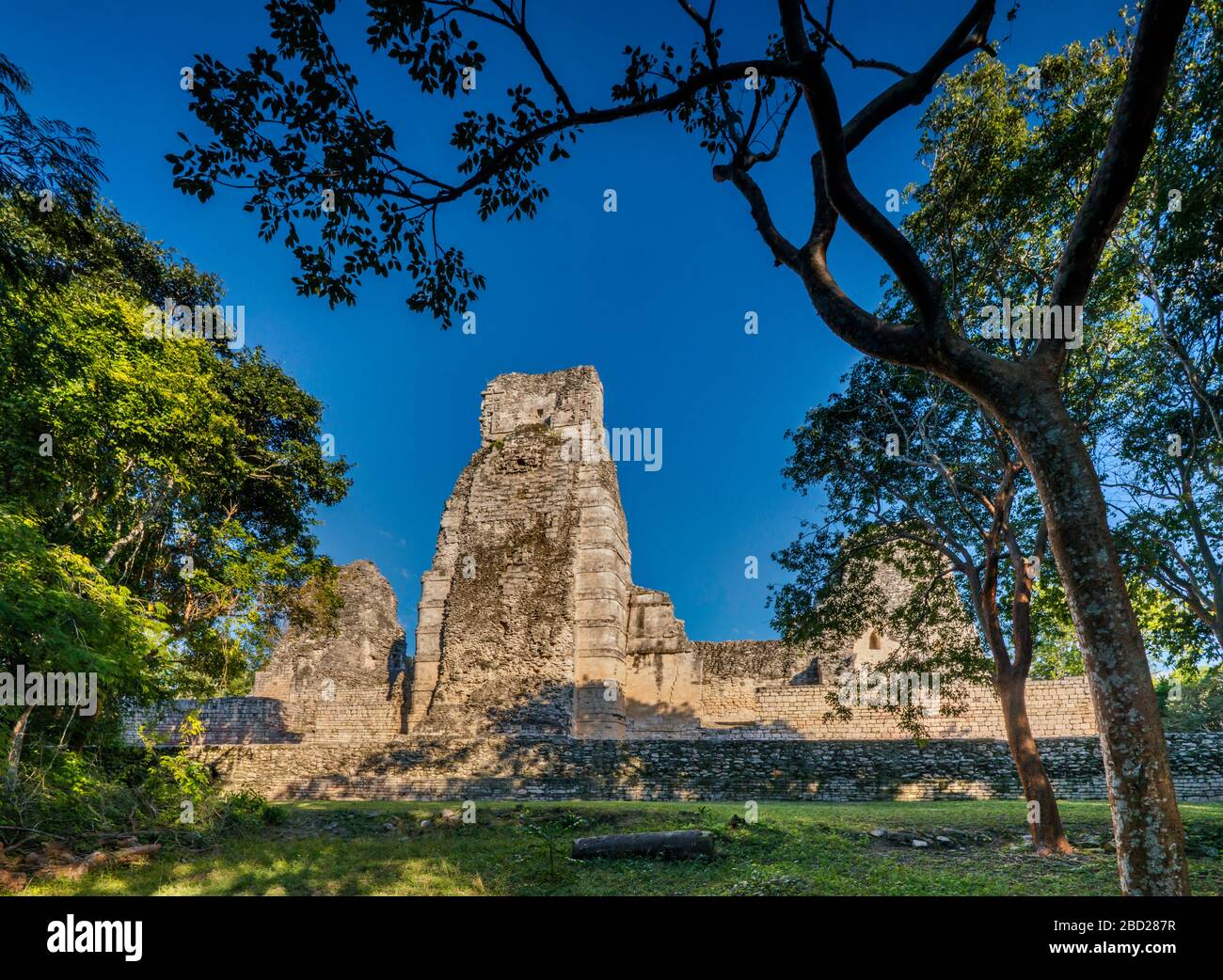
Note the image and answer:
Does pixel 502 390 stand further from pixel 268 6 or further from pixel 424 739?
pixel 268 6

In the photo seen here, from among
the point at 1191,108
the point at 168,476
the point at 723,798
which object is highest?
the point at 1191,108

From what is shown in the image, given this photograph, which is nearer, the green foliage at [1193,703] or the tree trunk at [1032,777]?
the tree trunk at [1032,777]

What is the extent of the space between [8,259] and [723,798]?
478 inches

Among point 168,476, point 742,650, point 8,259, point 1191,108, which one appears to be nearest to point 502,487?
point 168,476

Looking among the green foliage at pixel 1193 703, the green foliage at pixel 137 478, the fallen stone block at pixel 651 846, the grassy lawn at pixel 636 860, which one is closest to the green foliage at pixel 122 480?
the green foliage at pixel 137 478

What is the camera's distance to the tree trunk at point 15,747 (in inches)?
282

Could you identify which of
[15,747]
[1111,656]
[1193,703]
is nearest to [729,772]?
[1111,656]

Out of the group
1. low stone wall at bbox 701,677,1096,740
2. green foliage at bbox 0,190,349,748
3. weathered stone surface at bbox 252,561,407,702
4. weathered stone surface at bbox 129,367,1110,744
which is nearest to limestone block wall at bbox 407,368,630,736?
weathered stone surface at bbox 129,367,1110,744

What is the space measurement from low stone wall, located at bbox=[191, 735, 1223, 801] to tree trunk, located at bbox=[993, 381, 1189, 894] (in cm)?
922

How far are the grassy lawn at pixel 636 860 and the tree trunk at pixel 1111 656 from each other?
2.46 metres

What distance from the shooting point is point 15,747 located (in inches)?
302

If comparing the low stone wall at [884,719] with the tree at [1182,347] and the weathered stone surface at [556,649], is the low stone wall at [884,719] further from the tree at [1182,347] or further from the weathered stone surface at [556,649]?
the tree at [1182,347]

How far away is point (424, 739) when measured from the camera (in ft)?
46.4
